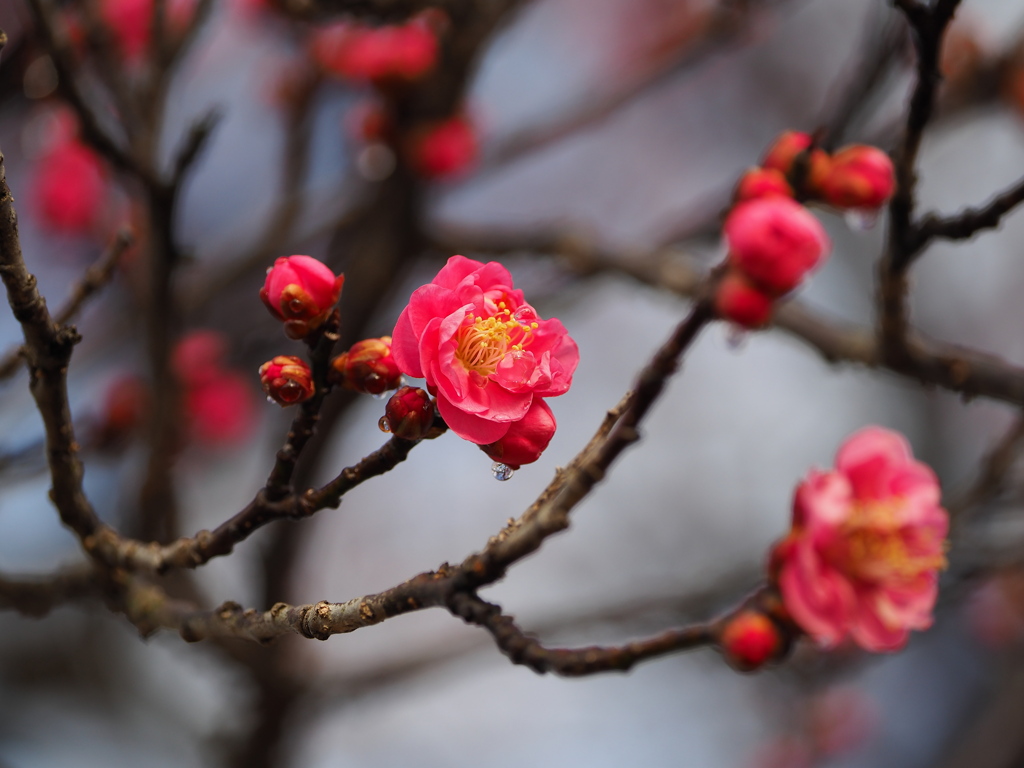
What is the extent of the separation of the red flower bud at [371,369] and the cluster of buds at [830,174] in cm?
52

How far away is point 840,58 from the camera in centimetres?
533

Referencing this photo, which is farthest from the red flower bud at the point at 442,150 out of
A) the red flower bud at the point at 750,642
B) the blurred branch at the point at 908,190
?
the red flower bud at the point at 750,642

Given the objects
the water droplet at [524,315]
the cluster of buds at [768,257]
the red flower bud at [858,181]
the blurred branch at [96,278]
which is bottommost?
the blurred branch at [96,278]

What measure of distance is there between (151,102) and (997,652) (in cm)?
471

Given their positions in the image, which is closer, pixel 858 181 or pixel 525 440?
pixel 525 440

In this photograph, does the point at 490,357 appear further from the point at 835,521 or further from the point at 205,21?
the point at 205,21

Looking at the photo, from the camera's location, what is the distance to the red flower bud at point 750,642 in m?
0.81

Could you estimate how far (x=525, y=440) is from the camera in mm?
838

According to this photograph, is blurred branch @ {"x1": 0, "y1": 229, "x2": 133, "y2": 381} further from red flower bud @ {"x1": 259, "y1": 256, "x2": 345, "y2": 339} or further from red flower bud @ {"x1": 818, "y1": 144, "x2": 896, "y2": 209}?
red flower bud @ {"x1": 818, "y1": 144, "x2": 896, "y2": 209}

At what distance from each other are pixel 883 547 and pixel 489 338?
0.62 meters

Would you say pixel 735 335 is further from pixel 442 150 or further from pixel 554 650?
pixel 442 150

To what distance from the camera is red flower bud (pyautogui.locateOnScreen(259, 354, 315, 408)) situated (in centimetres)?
85

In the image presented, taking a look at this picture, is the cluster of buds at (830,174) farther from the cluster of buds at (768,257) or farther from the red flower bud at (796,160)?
the cluster of buds at (768,257)

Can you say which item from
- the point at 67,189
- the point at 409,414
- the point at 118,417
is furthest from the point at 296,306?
the point at 67,189
